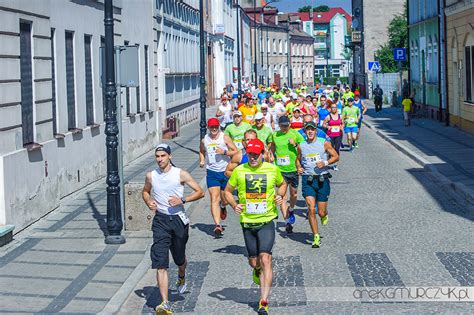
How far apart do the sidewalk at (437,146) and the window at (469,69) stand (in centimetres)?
136

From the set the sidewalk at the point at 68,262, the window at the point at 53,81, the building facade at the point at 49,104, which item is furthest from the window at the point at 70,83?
the sidewalk at the point at 68,262

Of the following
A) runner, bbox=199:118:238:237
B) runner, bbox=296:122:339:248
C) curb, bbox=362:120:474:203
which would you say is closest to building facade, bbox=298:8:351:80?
curb, bbox=362:120:474:203

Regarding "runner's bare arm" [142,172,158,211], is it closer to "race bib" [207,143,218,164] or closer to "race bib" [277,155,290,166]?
"race bib" [207,143,218,164]

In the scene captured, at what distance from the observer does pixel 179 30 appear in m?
45.3

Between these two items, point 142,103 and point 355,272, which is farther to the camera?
point 142,103

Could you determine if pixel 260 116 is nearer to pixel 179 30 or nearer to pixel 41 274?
pixel 41 274

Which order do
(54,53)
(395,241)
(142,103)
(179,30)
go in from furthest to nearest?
(179,30) → (142,103) → (54,53) → (395,241)

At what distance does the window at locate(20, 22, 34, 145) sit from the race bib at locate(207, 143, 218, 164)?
3.34 meters

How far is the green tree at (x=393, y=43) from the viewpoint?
7694cm

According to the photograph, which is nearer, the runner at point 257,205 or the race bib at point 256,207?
the runner at point 257,205

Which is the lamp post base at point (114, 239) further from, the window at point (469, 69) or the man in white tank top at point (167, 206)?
the window at point (469, 69)

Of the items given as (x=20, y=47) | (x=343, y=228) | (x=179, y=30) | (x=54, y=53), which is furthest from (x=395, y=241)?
(x=179, y=30)

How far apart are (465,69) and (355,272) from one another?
25.5m

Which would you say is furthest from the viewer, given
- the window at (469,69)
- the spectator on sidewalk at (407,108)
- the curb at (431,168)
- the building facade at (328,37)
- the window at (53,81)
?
the building facade at (328,37)
